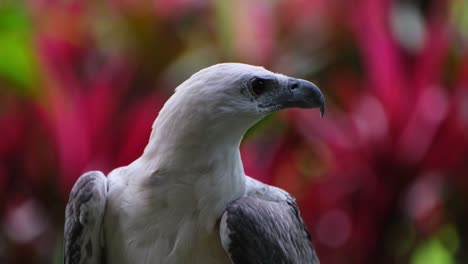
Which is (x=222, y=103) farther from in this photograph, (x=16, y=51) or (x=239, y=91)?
(x=16, y=51)

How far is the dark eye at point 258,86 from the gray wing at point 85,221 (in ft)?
0.67

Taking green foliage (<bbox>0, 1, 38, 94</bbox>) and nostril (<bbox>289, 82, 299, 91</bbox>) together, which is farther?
green foliage (<bbox>0, 1, 38, 94</bbox>)

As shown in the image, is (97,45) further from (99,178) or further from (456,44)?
(99,178)

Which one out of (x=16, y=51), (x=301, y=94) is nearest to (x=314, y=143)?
(x=16, y=51)

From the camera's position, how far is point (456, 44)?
6.82 ft

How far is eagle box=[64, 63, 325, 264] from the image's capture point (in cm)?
89

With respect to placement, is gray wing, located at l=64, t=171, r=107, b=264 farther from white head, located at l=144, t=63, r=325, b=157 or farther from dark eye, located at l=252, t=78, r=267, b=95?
dark eye, located at l=252, t=78, r=267, b=95

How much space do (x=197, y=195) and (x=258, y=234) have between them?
8 centimetres

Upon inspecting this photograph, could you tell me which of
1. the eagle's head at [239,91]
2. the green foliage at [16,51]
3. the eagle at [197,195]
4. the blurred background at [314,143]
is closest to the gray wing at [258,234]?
the eagle at [197,195]

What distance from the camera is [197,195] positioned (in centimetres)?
91

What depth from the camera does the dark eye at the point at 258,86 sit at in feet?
2.97

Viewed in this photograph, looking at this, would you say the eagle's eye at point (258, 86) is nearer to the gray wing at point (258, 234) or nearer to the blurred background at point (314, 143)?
the gray wing at point (258, 234)

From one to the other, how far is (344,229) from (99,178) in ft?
2.65

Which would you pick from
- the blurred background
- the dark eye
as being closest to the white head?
the dark eye
